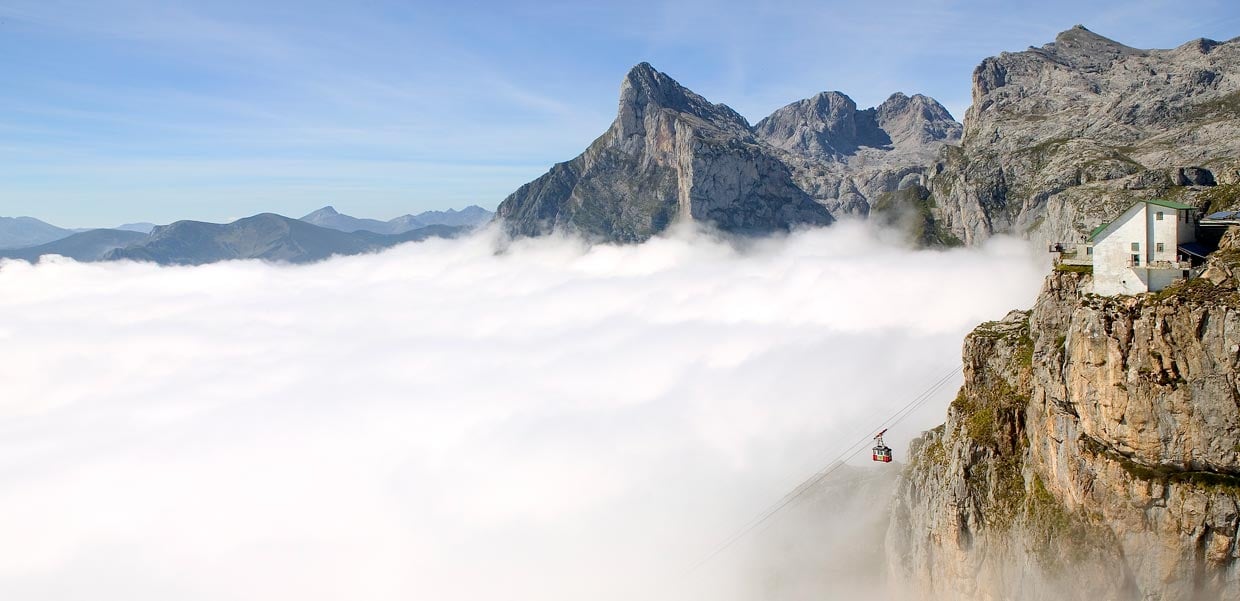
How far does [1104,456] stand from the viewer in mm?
59156

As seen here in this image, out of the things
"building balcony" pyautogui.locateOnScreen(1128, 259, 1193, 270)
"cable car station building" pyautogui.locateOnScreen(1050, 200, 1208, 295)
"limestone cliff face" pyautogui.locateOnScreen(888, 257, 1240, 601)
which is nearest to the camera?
"limestone cliff face" pyautogui.locateOnScreen(888, 257, 1240, 601)

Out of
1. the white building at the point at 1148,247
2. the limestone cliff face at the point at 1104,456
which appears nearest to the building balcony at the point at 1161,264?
the white building at the point at 1148,247

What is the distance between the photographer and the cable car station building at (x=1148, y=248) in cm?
5891

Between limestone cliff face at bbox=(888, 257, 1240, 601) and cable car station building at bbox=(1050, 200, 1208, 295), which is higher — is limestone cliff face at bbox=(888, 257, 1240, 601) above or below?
below

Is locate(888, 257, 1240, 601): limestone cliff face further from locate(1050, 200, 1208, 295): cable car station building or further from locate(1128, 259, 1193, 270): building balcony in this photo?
locate(1128, 259, 1193, 270): building balcony

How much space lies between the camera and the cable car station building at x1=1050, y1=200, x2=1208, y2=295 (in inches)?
2319

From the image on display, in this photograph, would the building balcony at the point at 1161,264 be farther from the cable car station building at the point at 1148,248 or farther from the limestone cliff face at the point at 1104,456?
the limestone cliff face at the point at 1104,456

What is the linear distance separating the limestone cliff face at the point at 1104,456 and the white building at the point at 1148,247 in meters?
2.72

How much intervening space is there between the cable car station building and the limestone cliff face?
8.76 ft

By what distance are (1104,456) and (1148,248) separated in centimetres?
1841

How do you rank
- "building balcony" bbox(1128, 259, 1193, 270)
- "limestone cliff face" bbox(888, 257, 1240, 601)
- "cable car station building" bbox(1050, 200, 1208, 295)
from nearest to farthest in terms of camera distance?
1. "limestone cliff face" bbox(888, 257, 1240, 601)
2. "building balcony" bbox(1128, 259, 1193, 270)
3. "cable car station building" bbox(1050, 200, 1208, 295)

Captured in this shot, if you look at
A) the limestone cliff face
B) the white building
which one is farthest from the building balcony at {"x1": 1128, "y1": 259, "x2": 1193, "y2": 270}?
the limestone cliff face

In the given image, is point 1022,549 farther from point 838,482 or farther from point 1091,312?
point 838,482

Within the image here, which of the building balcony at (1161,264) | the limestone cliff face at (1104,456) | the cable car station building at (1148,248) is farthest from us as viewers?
the cable car station building at (1148,248)
